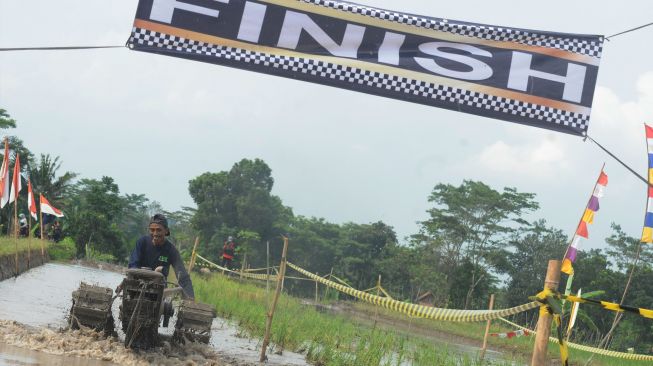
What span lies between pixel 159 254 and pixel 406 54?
11.7ft

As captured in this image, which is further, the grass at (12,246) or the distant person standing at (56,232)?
the distant person standing at (56,232)

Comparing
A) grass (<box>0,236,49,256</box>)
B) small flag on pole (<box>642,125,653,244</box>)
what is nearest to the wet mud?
grass (<box>0,236,49,256</box>)

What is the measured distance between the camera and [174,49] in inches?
296

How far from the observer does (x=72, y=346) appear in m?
7.77

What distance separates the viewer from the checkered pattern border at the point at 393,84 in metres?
7.52

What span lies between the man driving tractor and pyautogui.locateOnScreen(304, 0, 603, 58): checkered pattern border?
3127 mm

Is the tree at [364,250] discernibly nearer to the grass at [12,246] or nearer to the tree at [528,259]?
the tree at [528,259]

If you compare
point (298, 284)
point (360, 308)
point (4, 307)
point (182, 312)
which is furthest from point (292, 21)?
point (298, 284)

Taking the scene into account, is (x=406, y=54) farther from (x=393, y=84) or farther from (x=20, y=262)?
(x=20, y=262)

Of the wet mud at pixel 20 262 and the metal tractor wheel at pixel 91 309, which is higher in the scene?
the metal tractor wheel at pixel 91 309

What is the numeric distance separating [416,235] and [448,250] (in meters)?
3.49

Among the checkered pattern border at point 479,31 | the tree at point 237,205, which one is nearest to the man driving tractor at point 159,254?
the checkered pattern border at point 479,31

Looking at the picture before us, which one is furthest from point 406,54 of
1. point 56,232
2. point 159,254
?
point 56,232

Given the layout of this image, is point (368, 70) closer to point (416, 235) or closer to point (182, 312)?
point (182, 312)
